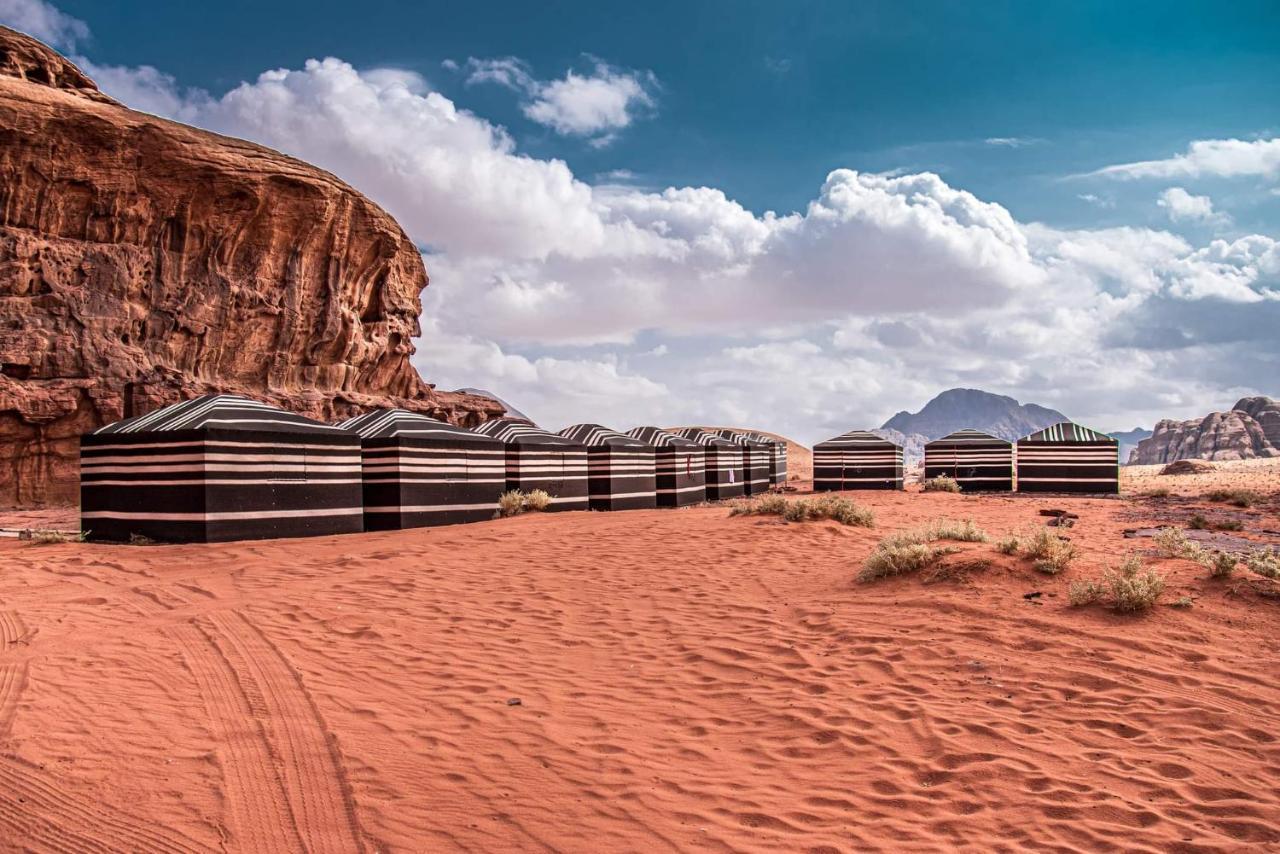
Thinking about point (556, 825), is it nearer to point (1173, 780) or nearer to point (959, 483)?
point (1173, 780)

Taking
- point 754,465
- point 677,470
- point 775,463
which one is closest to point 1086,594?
point 677,470

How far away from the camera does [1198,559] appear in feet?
27.2

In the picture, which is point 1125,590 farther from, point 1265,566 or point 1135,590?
point 1265,566

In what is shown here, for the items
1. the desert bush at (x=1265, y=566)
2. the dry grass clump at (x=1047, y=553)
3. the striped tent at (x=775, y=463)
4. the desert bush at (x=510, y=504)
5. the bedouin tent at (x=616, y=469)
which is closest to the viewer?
the desert bush at (x=1265, y=566)

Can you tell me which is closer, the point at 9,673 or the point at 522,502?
the point at 9,673

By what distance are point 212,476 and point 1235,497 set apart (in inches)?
983

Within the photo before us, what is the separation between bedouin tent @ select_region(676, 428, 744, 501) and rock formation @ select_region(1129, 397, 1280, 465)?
2823 inches

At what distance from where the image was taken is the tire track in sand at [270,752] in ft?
12.0

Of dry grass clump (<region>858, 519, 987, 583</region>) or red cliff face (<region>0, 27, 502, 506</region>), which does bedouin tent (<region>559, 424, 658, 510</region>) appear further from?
red cliff face (<region>0, 27, 502, 506</region>)

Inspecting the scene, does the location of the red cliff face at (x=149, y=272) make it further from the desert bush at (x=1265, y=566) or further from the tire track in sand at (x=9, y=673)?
the desert bush at (x=1265, y=566)

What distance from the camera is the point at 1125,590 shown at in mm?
6918

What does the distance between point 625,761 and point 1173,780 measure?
2.91 meters

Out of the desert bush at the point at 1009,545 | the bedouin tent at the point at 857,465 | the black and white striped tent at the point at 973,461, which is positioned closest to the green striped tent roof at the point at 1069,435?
the black and white striped tent at the point at 973,461

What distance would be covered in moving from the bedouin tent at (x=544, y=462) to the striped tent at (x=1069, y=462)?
18.8 metres
